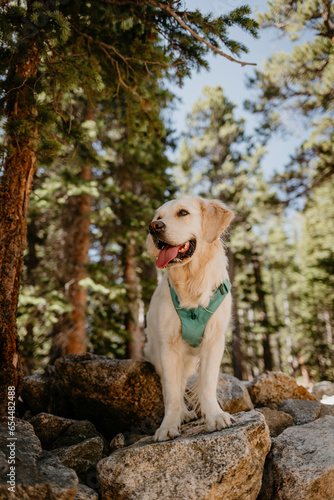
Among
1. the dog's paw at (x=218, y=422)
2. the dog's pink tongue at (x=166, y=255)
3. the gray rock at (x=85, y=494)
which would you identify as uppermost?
the dog's pink tongue at (x=166, y=255)

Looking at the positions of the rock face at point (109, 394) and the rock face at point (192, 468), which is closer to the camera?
the rock face at point (192, 468)

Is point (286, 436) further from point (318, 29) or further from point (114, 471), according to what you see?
point (318, 29)

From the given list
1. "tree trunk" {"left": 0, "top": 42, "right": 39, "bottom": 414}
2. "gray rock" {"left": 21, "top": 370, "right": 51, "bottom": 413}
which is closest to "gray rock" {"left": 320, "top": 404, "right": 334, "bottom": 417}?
"gray rock" {"left": 21, "top": 370, "right": 51, "bottom": 413}

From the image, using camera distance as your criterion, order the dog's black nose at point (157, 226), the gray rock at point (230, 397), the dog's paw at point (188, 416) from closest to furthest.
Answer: the dog's black nose at point (157, 226) < the dog's paw at point (188, 416) < the gray rock at point (230, 397)

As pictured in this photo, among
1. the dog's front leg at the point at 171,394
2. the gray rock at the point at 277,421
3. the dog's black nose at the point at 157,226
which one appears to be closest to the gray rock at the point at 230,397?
the gray rock at the point at 277,421

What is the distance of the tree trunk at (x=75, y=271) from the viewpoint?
7840 millimetres

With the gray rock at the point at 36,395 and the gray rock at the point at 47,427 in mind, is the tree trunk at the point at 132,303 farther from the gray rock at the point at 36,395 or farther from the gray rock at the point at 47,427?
the gray rock at the point at 47,427

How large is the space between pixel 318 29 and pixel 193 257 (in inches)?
285

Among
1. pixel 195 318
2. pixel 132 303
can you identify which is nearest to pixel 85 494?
pixel 195 318

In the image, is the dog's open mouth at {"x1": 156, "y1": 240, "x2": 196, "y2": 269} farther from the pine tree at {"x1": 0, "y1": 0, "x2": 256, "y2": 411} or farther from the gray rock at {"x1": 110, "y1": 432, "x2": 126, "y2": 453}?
→ the gray rock at {"x1": 110, "y1": 432, "x2": 126, "y2": 453}

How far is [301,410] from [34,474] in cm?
313

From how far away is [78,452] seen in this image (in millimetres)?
3018

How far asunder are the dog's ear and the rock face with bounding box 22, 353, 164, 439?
1.86 metres

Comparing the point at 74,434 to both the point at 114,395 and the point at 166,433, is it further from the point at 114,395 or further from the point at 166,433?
the point at 166,433
